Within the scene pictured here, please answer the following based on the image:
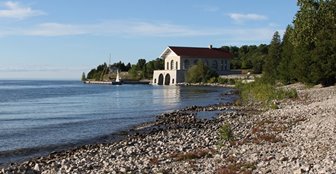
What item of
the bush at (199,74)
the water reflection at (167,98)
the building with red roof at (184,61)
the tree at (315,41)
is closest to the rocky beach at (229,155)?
the tree at (315,41)

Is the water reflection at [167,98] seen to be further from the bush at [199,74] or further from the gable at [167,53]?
the gable at [167,53]

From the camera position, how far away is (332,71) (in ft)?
171

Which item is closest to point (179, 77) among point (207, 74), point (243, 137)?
point (207, 74)

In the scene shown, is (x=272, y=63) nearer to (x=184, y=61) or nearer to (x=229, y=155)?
(x=184, y=61)

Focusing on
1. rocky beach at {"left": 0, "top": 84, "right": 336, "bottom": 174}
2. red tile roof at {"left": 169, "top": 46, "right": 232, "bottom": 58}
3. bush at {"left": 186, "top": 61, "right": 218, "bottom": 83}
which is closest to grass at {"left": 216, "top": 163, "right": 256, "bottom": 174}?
rocky beach at {"left": 0, "top": 84, "right": 336, "bottom": 174}

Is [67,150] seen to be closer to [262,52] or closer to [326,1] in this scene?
[326,1]

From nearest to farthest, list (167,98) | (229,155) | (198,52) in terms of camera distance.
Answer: (229,155) < (167,98) < (198,52)

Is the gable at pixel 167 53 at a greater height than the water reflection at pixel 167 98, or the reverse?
the gable at pixel 167 53

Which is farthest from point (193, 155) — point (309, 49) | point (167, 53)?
point (167, 53)

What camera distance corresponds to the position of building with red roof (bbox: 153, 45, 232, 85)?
141m

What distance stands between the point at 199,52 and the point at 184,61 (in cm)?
691

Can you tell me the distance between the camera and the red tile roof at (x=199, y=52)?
468 ft

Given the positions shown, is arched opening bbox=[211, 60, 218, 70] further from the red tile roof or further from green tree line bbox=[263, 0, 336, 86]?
green tree line bbox=[263, 0, 336, 86]

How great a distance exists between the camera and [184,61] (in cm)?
14325
